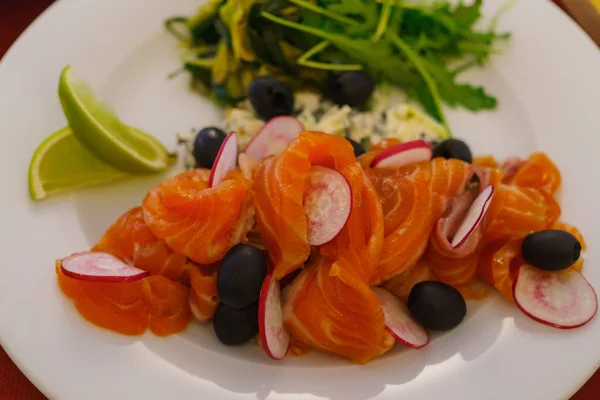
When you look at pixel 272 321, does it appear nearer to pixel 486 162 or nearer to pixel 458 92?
pixel 486 162

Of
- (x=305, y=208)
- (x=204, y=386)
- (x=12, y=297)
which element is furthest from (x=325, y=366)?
(x=12, y=297)

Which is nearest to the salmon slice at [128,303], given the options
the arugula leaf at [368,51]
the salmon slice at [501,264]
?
the salmon slice at [501,264]

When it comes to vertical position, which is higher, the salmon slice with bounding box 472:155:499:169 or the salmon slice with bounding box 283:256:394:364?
the salmon slice with bounding box 472:155:499:169

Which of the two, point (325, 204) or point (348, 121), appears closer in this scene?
point (325, 204)

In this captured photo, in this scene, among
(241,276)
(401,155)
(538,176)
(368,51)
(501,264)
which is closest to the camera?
(241,276)

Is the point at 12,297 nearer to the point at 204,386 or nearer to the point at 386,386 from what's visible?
the point at 204,386

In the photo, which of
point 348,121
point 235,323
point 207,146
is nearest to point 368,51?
point 348,121

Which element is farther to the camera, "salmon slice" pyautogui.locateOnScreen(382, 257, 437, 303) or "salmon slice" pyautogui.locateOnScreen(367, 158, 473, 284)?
"salmon slice" pyautogui.locateOnScreen(382, 257, 437, 303)

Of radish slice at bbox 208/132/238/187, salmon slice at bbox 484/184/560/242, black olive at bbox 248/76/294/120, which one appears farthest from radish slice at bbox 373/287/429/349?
black olive at bbox 248/76/294/120

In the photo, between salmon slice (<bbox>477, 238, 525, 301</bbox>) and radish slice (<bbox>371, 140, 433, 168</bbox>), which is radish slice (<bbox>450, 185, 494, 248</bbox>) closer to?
salmon slice (<bbox>477, 238, 525, 301</bbox>)
